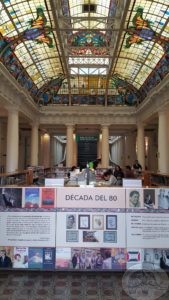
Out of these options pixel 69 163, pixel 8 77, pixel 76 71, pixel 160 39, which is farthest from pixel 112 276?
pixel 69 163

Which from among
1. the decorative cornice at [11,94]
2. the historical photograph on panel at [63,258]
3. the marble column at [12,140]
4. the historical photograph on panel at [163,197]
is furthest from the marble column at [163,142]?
the historical photograph on panel at [63,258]

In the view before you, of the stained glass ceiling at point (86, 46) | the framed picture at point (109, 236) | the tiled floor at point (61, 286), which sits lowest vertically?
the tiled floor at point (61, 286)

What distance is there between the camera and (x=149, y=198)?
243 inches

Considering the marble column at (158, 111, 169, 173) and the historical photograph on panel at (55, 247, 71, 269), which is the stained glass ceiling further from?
the historical photograph on panel at (55, 247, 71, 269)

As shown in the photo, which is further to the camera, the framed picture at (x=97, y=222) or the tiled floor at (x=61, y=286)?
the framed picture at (x=97, y=222)

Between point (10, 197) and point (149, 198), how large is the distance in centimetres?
278

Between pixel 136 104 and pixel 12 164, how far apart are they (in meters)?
15.6

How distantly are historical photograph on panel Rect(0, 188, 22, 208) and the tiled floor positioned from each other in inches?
51.8

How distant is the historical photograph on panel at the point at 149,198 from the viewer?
6.14m

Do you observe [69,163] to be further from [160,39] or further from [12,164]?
[160,39]

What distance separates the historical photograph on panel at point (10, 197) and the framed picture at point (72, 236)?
112cm

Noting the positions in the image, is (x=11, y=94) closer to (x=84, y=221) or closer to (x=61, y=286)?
(x=84, y=221)

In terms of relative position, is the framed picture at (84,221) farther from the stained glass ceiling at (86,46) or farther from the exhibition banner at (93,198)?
the stained glass ceiling at (86,46)

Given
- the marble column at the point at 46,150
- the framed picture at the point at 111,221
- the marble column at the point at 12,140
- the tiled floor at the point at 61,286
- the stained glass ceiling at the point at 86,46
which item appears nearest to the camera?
the tiled floor at the point at 61,286
